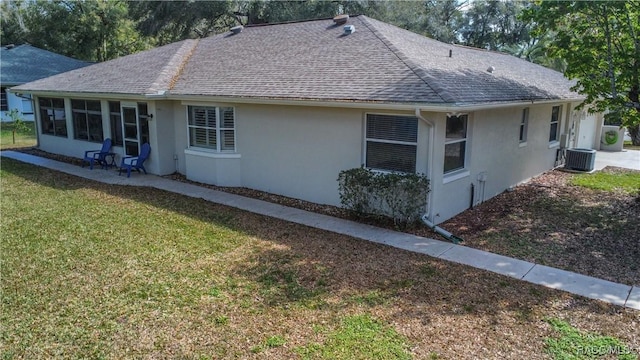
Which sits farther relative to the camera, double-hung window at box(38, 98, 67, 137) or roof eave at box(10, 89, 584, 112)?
double-hung window at box(38, 98, 67, 137)

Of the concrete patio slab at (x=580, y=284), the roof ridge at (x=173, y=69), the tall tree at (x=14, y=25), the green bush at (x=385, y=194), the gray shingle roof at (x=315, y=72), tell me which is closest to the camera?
the concrete patio slab at (x=580, y=284)

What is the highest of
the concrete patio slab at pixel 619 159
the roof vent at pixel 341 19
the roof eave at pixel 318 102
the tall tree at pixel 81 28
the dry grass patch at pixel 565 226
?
the tall tree at pixel 81 28

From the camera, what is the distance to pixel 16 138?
22500 mm

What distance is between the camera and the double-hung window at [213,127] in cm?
1212

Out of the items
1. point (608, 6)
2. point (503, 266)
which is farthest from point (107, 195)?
point (608, 6)

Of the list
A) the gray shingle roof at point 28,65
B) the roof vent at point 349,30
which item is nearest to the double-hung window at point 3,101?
the gray shingle roof at point 28,65

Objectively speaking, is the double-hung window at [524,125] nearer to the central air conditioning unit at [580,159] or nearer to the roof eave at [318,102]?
the roof eave at [318,102]

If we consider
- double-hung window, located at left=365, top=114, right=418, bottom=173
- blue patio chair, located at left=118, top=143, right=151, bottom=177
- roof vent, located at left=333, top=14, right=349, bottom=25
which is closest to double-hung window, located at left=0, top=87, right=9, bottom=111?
blue patio chair, located at left=118, top=143, right=151, bottom=177

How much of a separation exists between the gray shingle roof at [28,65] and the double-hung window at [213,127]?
21.4 m

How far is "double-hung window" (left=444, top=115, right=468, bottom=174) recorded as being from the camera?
9.48 m

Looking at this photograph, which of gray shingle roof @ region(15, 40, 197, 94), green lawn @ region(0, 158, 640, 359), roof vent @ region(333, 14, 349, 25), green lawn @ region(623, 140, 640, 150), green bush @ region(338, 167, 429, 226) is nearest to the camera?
green lawn @ region(0, 158, 640, 359)

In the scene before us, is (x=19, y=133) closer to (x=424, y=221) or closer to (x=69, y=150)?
(x=69, y=150)

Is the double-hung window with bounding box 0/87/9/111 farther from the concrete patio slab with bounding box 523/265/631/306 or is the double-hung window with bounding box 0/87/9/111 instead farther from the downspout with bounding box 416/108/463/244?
the concrete patio slab with bounding box 523/265/631/306

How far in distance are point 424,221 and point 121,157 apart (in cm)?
1058
